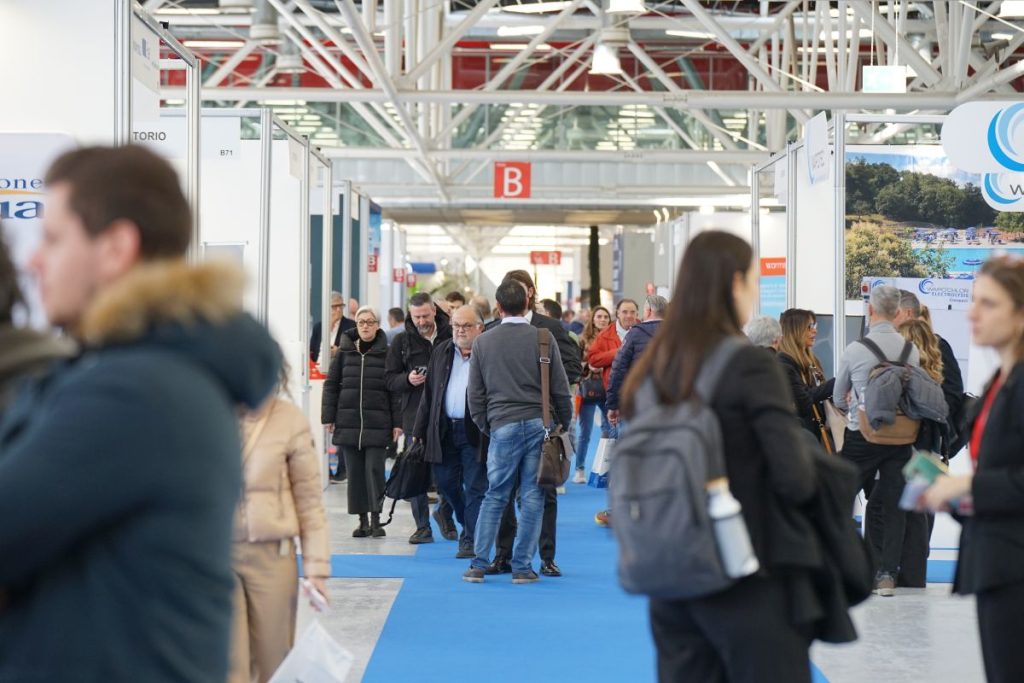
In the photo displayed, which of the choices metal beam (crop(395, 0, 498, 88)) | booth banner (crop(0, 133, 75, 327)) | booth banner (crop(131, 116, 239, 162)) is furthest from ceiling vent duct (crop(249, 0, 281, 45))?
booth banner (crop(0, 133, 75, 327))

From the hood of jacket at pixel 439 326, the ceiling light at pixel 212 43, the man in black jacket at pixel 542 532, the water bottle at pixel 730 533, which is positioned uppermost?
the ceiling light at pixel 212 43

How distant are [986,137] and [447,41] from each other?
20.7 feet

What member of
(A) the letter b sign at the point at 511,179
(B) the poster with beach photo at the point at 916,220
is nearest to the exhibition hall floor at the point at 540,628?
(B) the poster with beach photo at the point at 916,220

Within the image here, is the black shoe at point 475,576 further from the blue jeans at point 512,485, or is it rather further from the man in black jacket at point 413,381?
the man in black jacket at point 413,381

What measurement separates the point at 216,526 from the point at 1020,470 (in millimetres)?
2163

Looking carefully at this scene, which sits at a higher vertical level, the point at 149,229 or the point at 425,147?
the point at 425,147

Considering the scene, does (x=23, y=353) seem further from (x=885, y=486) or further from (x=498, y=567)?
(x=498, y=567)

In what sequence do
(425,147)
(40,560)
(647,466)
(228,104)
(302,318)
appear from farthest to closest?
(228,104) → (425,147) → (302,318) → (647,466) → (40,560)

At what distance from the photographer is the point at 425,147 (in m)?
19.9

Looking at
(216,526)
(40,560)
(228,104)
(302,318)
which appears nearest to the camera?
(40,560)

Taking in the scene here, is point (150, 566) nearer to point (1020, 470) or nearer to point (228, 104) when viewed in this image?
point (1020, 470)

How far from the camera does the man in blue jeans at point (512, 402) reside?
709cm

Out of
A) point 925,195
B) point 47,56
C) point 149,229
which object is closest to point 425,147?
point 925,195

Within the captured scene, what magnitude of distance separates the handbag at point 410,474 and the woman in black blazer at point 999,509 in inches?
197
